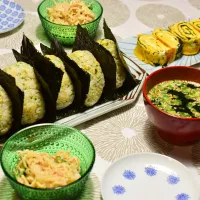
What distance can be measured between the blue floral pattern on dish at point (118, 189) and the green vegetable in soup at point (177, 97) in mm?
301

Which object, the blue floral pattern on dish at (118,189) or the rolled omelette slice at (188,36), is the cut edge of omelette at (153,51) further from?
the blue floral pattern on dish at (118,189)

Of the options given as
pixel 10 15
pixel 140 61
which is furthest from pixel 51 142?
pixel 10 15

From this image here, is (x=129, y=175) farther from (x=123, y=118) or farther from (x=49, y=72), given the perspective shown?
(x=49, y=72)

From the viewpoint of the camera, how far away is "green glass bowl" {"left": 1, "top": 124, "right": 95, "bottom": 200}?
113 cm

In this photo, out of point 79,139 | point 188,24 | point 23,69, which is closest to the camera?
point 79,139

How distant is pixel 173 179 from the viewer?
4.32 feet

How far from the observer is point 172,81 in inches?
61.6

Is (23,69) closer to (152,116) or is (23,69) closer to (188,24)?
(152,116)

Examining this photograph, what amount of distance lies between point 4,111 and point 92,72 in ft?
1.18

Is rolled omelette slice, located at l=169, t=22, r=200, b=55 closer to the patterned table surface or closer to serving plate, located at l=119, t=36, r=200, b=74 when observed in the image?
serving plate, located at l=119, t=36, r=200, b=74

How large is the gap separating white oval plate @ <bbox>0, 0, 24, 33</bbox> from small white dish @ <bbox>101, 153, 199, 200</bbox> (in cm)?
105

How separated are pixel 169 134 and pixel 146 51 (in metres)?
0.58

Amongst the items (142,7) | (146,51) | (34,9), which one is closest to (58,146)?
(146,51)

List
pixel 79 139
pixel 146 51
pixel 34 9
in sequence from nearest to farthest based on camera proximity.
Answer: pixel 79 139
pixel 146 51
pixel 34 9
